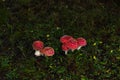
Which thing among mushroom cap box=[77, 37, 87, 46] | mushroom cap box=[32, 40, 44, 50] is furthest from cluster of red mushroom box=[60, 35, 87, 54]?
mushroom cap box=[32, 40, 44, 50]

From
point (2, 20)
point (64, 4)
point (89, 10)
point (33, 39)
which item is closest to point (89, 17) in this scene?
point (89, 10)

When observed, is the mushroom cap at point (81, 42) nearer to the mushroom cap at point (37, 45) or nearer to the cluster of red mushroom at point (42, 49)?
the cluster of red mushroom at point (42, 49)

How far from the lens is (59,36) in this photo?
5410mm

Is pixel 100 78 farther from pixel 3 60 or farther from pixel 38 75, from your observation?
pixel 3 60

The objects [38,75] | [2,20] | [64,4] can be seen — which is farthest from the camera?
[64,4]

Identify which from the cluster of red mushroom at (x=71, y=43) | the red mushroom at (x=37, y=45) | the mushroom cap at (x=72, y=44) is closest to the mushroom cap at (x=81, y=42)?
the cluster of red mushroom at (x=71, y=43)

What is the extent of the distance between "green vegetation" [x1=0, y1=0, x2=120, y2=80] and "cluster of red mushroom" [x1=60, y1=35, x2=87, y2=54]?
0.56ft

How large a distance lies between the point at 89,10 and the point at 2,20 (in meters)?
1.58

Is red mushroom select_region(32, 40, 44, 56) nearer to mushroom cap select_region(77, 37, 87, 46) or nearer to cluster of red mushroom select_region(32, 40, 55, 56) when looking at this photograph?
cluster of red mushroom select_region(32, 40, 55, 56)

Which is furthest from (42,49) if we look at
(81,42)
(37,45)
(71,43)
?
Result: (81,42)

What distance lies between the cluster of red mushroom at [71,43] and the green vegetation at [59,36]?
0.17 meters

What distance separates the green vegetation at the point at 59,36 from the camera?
486cm

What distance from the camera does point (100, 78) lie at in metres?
4.82

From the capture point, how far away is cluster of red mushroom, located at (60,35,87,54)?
15.9 feet
